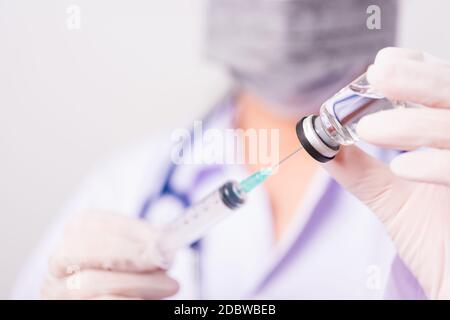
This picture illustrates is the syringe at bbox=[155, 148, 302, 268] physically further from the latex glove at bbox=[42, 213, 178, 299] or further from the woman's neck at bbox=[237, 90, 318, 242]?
the woman's neck at bbox=[237, 90, 318, 242]

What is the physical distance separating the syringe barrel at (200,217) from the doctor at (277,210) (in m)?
0.03

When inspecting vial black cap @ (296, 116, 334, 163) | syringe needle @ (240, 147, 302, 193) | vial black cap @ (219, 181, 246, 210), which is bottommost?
vial black cap @ (219, 181, 246, 210)

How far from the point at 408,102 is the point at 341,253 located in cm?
39

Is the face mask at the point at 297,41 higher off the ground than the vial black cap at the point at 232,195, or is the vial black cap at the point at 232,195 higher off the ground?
the face mask at the point at 297,41

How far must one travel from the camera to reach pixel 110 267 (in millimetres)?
949

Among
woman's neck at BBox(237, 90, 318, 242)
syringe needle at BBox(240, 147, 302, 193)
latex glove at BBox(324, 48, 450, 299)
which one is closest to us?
latex glove at BBox(324, 48, 450, 299)

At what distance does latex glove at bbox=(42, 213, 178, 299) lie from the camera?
0.94m

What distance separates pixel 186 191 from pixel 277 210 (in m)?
0.18

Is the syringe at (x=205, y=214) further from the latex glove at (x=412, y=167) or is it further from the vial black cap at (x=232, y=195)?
the latex glove at (x=412, y=167)

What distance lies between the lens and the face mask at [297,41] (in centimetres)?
98

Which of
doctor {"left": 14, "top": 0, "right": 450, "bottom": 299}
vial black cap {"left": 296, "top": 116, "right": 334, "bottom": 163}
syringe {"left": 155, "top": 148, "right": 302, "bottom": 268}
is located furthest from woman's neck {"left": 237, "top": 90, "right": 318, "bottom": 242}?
vial black cap {"left": 296, "top": 116, "right": 334, "bottom": 163}

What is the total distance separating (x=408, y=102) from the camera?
79cm

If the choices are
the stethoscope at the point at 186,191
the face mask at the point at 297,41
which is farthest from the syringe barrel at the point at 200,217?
the face mask at the point at 297,41

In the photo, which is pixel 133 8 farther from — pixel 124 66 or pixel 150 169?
pixel 150 169
